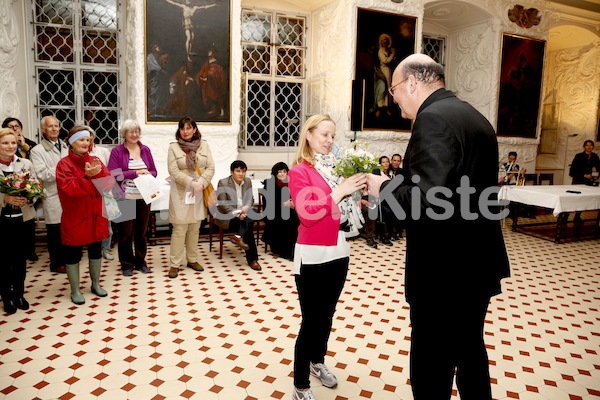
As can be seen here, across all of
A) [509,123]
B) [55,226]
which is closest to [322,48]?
[509,123]

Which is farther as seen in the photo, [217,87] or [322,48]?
[322,48]

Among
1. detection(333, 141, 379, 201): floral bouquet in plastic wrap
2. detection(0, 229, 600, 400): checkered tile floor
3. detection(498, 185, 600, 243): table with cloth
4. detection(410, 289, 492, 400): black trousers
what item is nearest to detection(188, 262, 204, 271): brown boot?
detection(0, 229, 600, 400): checkered tile floor

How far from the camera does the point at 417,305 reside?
7.29 ft

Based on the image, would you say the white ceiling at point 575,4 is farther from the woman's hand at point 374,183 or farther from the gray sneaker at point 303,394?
the gray sneaker at point 303,394

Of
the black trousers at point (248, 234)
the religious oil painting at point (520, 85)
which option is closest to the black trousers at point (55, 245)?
the black trousers at point (248, 234)

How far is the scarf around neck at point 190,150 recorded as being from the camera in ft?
18.5

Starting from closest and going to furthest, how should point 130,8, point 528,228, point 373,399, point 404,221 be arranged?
point 404,221 → point 373,399 → point 130,8 → point 528,228

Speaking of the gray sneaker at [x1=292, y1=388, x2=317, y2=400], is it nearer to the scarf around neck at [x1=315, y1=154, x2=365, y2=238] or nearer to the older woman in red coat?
the scarf around neck at [x1=315, y1=154, x2=365, y2=238]

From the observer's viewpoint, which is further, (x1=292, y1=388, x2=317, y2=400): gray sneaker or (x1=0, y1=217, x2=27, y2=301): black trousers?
(x1=0, y1=217, x2=27, y2=301): black trousers

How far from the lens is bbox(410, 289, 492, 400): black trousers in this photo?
7.09ft

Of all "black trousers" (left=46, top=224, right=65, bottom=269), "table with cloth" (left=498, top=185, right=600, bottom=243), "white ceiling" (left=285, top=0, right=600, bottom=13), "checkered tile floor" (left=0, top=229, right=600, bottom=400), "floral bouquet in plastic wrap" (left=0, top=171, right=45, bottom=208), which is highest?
"white ceiling" (left=285, top=0, right=600, bottom=13)

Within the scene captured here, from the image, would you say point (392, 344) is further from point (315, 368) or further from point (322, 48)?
point (322, 48)

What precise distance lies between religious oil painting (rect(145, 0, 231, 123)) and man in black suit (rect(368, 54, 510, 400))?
6.66 metres

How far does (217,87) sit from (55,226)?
4252 mm
